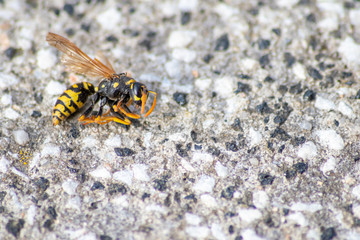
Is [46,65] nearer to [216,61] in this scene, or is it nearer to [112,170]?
[112,170]

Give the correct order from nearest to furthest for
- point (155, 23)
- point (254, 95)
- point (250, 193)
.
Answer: point (250, 193) → point (254, 95) → point (155, 23)

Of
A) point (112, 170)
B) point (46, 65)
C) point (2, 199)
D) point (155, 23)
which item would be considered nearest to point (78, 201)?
point (112, 170)

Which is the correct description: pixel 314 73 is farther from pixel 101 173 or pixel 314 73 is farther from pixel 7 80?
pixel 7 80

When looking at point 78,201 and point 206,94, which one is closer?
point 78,201

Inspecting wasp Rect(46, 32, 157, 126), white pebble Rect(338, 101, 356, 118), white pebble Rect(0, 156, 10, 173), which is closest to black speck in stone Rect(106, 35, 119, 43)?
wasp Rect(46, 32, 157, 126)

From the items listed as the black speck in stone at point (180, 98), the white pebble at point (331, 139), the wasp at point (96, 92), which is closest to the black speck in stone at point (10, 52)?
the wasp at point (96, 92)

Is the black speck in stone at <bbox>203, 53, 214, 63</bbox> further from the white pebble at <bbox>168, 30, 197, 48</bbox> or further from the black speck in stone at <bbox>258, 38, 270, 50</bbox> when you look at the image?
the black speck in stone at <bbox>258, 38, 270, 50</bbox>

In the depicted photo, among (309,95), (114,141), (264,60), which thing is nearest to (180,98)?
(114,141)
